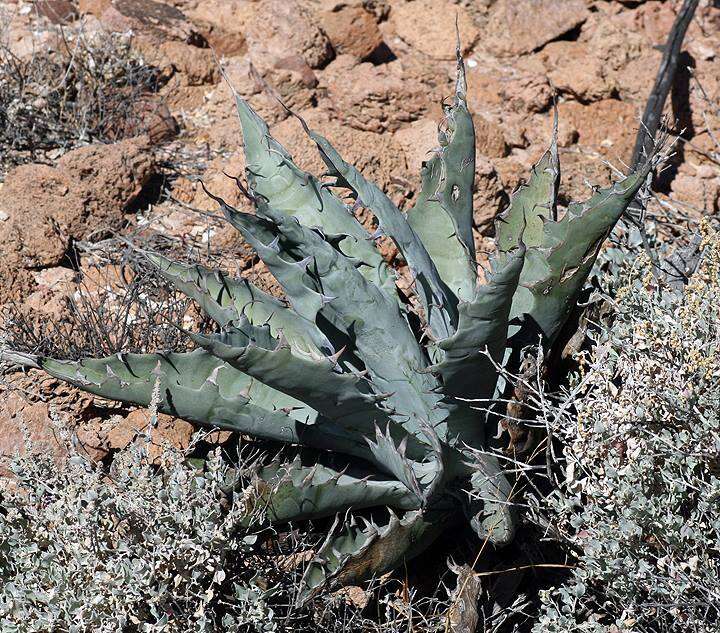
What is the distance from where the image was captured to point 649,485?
7.14ft

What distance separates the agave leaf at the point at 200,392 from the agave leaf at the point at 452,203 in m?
0.52

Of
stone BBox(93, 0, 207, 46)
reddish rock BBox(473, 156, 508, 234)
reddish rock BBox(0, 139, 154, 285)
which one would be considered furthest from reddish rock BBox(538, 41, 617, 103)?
reddish rock BBox(0, 139, 154, 285)

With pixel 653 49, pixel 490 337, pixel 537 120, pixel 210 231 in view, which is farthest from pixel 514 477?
pixel 653 49

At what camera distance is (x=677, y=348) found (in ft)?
7.20

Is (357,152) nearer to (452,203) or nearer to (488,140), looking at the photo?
(488,140)

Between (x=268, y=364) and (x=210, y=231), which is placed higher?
(x=268, y=364)

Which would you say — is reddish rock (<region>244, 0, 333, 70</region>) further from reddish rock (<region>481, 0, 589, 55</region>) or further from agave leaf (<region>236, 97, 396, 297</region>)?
agave leaf (<region>236, 97, 396, 297</region>)

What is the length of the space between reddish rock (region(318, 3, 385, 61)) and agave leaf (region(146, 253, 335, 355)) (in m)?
2.31

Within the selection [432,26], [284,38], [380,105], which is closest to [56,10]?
[284,38]

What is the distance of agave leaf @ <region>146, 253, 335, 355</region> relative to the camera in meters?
2.34

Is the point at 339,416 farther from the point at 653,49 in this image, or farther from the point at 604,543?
the point at 653,49

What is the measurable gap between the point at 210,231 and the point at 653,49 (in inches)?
97.6

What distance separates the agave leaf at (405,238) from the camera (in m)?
2.27

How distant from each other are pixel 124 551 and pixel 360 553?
546 millimetres
